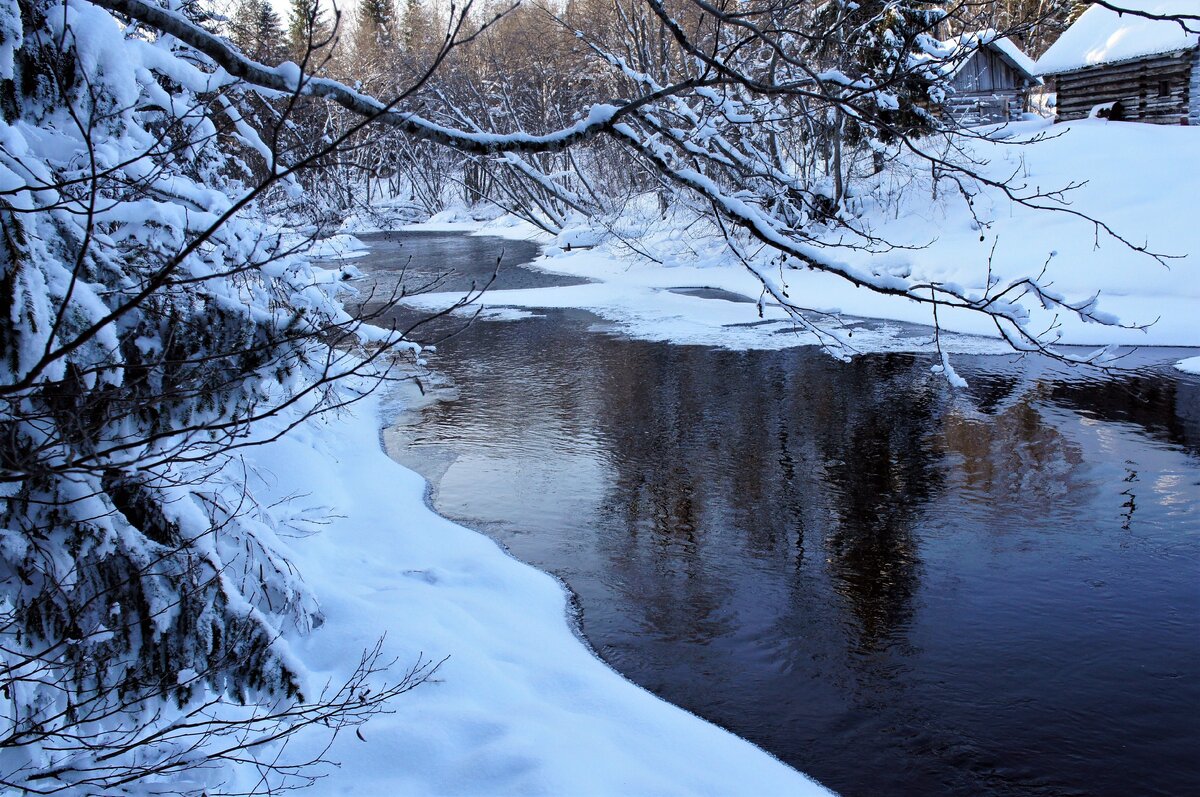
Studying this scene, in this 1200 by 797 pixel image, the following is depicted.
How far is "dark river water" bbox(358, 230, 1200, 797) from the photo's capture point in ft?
18.8

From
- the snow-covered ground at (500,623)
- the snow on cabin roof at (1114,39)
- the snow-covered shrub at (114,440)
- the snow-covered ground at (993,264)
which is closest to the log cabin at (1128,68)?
the snow on cabin roof at (1114,39)

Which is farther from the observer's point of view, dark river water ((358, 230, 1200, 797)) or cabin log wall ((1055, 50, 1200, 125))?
cabin log wall ((1055, 50, 1200, 125))

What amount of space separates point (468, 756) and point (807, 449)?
711 centimetres

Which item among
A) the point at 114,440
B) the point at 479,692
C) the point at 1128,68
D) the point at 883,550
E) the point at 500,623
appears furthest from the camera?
the point at 1128,68

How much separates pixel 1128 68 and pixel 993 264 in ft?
52.4

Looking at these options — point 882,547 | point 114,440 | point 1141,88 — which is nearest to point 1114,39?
point 1141,88

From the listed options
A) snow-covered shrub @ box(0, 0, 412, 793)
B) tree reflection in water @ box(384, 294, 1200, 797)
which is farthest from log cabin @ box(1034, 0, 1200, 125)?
snow-covered shrub @ box(0, 0, 412, 793)

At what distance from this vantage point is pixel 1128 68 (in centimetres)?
2994

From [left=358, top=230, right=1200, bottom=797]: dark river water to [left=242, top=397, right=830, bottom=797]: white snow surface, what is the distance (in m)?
0.37

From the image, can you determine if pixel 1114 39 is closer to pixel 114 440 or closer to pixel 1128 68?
pixel 1128 68

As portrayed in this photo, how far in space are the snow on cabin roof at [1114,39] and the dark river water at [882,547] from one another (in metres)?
17.5

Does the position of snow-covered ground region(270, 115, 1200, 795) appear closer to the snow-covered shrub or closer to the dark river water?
the dark river water

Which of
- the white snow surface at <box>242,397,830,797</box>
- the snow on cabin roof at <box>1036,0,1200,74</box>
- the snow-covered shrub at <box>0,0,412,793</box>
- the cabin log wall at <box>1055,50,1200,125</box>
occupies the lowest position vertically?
the white snow surface at <box>242,397,830,797</box>

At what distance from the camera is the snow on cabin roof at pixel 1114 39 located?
2727 centimetres
